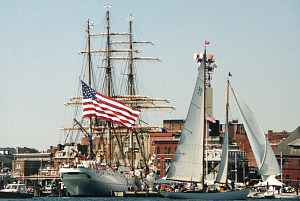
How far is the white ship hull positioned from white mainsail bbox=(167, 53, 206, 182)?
3206cm

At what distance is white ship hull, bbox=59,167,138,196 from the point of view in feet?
409

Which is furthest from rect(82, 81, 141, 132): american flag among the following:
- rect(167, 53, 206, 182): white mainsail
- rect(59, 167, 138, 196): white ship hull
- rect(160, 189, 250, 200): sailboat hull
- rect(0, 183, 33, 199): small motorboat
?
rect(167, 53, 206, 182): white mainsail

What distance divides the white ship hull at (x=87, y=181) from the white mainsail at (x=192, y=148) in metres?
32.1

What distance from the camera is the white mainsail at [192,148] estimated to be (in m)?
94.6

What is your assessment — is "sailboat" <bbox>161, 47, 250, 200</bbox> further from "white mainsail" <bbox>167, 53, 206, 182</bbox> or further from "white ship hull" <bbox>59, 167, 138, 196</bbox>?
"white ship hull" <bbox>59, 167, 138, 196</bbox>

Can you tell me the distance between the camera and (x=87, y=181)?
126 m

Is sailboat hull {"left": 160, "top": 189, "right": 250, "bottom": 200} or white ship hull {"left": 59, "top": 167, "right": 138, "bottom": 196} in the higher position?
white ship hull {"left": 59, "top": 167, "right": 138, "bottom": 196}

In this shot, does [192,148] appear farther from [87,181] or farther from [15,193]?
[87,181]

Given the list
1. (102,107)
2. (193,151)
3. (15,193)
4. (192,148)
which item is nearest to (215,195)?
(193,151)

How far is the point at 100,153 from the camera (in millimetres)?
138625

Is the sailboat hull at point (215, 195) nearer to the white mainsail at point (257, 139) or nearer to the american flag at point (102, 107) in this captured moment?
the white mainsail at point (257, 139)

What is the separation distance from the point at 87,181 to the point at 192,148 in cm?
3428

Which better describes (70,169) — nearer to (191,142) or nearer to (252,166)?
(191,142)

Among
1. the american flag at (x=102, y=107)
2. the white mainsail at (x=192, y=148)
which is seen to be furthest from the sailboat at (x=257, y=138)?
the american flag at (x=102, y=107)
